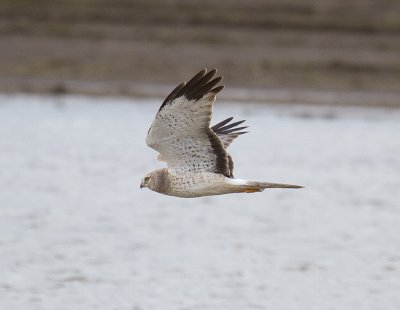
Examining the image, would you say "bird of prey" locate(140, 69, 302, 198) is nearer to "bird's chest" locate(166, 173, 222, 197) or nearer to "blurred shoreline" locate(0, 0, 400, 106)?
"bird's chest" locate(166, 173, 222, 197)

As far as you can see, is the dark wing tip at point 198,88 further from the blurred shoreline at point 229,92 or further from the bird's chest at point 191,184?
the blurred shoreline at point 229,92

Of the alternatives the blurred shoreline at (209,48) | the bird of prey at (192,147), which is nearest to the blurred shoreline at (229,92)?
the blurred shoreline at (209,48)

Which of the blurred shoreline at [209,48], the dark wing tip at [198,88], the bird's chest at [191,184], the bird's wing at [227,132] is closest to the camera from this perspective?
the dark wing tip at [198,88]

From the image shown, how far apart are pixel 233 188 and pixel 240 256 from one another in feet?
11.8

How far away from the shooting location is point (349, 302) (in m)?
10.3

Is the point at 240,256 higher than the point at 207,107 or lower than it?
lower

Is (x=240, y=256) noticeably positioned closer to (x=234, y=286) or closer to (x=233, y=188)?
(x=234, y=286)

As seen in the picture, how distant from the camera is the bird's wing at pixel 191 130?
8086mm

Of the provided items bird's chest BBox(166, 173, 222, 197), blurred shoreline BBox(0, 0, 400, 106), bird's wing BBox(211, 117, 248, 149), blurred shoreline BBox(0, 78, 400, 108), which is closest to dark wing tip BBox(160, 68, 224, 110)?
bird's chest BBox(166, 173, 222, 197)

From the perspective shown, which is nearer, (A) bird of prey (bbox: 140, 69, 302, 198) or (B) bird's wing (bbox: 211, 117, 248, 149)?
(A) bird of prey (bbox: 140, 69, 302, 198)

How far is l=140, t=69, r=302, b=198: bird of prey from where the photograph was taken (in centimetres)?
811

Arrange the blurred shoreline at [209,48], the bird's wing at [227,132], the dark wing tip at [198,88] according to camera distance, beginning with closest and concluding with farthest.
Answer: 1. the dark wing tip at [198,88]
2. the bird's wing at [227,132]
3. the blurred shoreline at [209,48]

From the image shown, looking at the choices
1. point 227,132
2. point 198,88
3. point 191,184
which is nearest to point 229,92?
point 227,132

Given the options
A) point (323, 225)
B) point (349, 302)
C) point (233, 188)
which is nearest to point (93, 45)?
point (323, 225)
